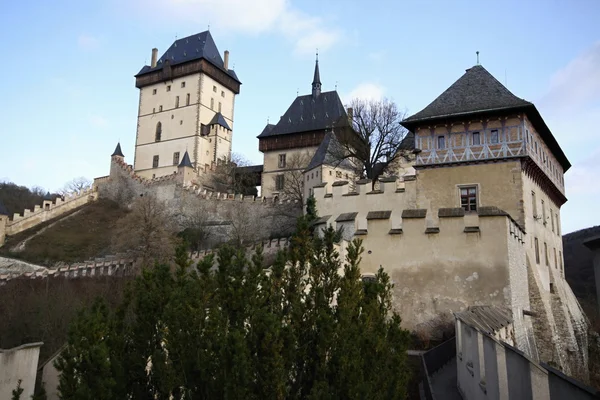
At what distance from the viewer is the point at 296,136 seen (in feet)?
159

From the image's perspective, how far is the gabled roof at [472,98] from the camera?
2053 cm

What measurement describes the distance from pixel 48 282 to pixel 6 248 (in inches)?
602

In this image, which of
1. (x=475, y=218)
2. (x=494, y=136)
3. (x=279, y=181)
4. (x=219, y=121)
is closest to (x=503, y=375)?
(x=475, y=218)

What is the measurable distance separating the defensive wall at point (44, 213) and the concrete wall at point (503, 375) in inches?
1647

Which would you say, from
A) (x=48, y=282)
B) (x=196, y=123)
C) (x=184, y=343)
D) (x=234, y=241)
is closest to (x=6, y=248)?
(x=48, y=282)

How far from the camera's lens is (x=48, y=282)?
90.8ft

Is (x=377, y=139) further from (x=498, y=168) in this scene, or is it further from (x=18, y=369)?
(x=18, y=369)

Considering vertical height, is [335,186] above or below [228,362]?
above

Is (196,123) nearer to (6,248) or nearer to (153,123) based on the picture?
(153,123)

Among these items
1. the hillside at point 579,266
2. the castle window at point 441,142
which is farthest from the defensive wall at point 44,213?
the hillside at point 579,266

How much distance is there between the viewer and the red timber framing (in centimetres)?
5682

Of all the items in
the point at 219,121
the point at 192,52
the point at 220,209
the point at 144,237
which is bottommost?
the point at 144,237

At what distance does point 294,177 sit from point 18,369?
36.0 meters

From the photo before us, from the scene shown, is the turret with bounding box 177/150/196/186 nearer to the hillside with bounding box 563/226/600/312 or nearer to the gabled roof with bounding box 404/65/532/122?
the gabled roof with bounding box 404/65/532/122
